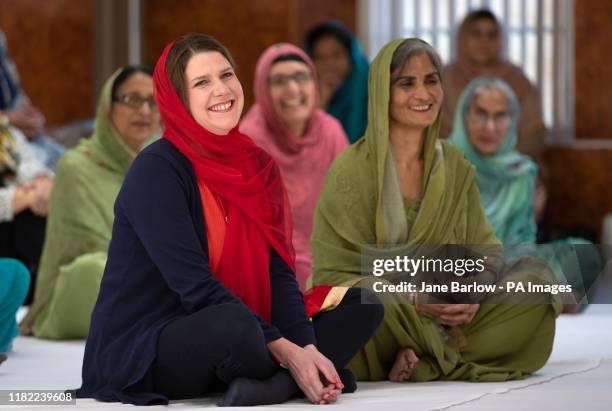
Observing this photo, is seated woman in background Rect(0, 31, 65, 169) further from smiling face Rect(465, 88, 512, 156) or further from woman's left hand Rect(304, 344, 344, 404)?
woman's left hand Rect(304, 344, 344, 404)

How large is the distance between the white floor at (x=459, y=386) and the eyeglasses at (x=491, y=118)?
128 centimetres

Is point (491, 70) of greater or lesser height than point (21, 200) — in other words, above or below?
above

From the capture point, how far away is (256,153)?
3676mm

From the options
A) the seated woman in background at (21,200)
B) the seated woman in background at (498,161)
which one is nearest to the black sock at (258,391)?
the seated woman in background at (498,161)

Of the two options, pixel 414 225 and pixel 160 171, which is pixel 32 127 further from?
pixel 160 171

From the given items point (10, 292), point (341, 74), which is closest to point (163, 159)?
point (10, 292)

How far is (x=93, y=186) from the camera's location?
5449mm

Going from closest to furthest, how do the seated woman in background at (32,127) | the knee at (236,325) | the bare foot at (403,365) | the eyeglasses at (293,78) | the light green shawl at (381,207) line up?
1. the knee at (236,325)
2. the bare foot at (403,365)
3. the light green shawl at (381,207)
4. the eyeglasses at (293,78)
5. the seated woman in background at (32,127)

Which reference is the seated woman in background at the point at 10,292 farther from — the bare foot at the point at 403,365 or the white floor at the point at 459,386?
the bare foot at the point at 403,365

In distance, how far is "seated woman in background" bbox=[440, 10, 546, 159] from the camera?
26.7ft

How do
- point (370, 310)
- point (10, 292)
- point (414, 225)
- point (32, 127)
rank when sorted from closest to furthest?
1. point (370, 310)
2. point (414, 225)
3. point (10, 292)
4. point (32, 127)

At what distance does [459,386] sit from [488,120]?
2.47 metres

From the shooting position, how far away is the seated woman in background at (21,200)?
19.8 feet

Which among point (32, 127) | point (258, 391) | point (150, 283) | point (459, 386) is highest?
point (32, 127)
